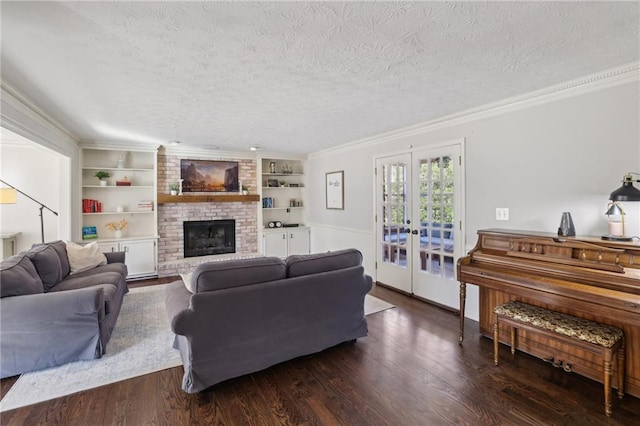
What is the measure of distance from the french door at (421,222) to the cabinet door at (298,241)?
2203mm

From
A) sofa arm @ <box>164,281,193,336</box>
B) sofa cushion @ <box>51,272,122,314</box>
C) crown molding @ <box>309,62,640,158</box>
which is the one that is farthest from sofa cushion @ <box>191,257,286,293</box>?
crown molding @ <box>309,62,640,158</box>

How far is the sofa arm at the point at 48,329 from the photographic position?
2328 mm

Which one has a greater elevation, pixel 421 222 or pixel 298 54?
pixel 298 54

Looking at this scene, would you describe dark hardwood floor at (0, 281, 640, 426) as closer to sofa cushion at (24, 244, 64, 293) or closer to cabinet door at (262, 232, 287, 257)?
sofa cushion at (24, 244, 64, 293)

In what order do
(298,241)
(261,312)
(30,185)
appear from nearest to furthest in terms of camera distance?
(261,312)
(30,185)
(298,241)

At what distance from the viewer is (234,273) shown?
231 centimetres

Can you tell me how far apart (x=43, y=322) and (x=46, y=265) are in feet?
2.97

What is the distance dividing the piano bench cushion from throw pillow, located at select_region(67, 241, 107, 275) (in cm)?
452

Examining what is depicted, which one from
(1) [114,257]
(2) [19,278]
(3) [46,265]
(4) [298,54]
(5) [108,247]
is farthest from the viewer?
(5) [108,247]

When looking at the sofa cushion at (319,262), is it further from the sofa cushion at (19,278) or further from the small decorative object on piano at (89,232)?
the small decorative object on piano at (89,232)

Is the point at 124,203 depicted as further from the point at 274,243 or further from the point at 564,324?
the point at 564,324

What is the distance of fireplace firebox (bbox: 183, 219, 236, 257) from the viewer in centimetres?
585

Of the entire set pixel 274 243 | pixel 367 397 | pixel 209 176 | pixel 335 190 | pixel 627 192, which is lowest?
pixel 367 397

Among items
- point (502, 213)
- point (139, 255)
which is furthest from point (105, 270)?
point (502, 213)
